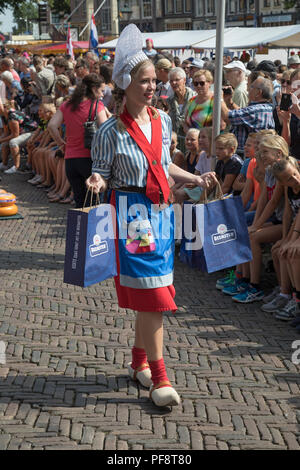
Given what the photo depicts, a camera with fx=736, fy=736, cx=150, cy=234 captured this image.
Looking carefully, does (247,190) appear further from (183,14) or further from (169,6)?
(169,6)

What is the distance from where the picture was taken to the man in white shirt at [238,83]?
9.73 metres

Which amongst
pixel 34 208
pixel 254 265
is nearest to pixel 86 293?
pixel 254 265

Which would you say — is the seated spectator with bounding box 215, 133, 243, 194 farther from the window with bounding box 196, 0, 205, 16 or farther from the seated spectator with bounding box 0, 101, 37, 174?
the window with bounding box 196, 0, 205, 16

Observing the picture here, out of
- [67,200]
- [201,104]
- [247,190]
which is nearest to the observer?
[247,190]

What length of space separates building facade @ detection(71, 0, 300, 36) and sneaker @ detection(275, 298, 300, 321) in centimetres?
4756

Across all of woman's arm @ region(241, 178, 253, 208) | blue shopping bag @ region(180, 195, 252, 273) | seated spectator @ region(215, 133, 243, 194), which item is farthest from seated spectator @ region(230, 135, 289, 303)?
blue shopping bag @ region(180, 195, 252, 273)

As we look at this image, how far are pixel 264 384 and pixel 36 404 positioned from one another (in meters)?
1.45

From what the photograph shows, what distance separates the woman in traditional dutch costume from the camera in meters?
4.23

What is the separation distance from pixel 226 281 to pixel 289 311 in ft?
3.51

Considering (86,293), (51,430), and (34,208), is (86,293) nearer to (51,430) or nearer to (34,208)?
(51,430)

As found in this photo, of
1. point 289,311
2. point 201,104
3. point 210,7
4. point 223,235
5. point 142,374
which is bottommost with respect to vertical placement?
point 289,311

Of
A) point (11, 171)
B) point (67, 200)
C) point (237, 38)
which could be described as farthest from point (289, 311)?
point (237, 38)

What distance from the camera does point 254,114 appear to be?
805 centimetres

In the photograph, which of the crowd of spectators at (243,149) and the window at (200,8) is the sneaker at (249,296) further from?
the window at (200,8)
